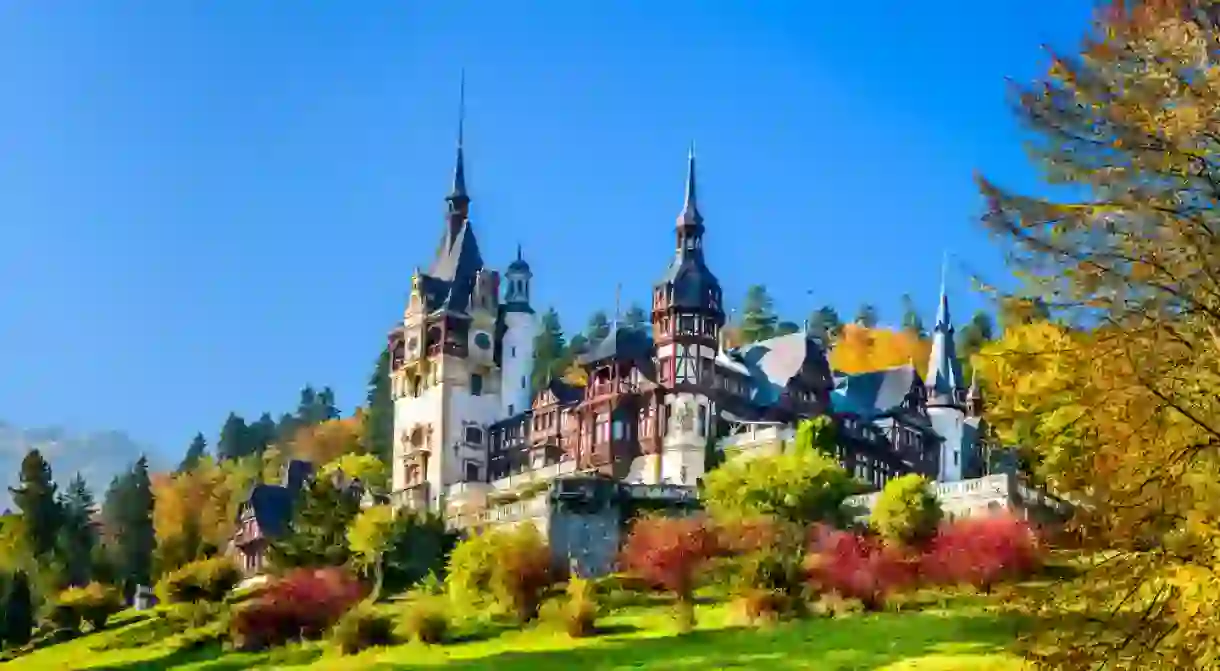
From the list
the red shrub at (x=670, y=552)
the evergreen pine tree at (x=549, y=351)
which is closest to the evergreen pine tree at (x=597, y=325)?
the evergreen pine tree at (x=549, y=351)

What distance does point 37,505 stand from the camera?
88.4 metres

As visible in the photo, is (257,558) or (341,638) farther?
(257,558)

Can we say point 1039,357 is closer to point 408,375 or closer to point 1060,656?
point 1060,656

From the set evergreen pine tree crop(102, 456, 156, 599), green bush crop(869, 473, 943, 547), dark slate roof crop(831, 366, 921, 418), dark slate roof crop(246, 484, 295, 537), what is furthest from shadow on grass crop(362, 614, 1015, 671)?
evergreen pine tree crop(102, 456, 156, 599)

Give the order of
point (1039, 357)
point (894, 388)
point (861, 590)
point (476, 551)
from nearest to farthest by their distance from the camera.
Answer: point (1039, 357) < point (861, 590) < point (476, 551) < point (894, 388)

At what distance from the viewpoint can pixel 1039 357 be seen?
588 inches

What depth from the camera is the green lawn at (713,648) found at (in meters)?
35.4

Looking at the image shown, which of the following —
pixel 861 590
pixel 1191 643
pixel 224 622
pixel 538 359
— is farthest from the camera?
pixel 538 359

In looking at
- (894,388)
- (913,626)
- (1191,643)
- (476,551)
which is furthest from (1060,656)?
(894,388)

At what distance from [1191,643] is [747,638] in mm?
28069

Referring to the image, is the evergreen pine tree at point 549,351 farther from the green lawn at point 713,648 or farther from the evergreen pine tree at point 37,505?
the green lawn at point 713,648

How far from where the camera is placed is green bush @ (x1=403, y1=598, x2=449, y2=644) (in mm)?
48250

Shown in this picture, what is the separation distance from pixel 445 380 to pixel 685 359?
1577cm

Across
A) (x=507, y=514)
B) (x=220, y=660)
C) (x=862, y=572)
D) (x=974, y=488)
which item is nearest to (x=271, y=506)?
(x=507, y=514)
